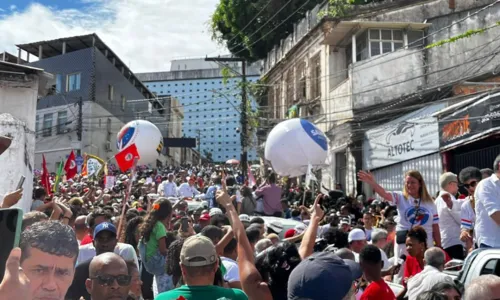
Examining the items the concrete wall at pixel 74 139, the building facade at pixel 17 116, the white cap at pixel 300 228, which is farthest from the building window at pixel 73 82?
the white cap at pixel 300 228

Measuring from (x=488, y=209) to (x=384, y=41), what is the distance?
1677 cm

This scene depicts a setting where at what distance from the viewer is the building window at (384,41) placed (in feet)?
71.4

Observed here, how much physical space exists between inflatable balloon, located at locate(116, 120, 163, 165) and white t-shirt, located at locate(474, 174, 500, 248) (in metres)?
8.06

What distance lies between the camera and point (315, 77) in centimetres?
2683

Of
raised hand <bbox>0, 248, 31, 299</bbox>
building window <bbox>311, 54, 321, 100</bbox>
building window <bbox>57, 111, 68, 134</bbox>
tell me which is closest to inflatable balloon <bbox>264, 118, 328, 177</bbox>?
raised hand <bbox>0, 248, 31, 299</bbox>

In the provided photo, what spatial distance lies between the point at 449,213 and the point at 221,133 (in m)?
120

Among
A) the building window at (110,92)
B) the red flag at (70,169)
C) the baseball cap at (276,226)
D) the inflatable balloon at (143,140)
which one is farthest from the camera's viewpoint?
the building window at (110,92)

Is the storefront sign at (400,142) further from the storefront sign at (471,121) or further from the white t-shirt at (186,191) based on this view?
the white t-shirt at (186,191)

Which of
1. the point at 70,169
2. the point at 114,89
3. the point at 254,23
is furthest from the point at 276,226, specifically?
the point at 114,89

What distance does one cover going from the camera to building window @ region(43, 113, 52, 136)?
43128mm

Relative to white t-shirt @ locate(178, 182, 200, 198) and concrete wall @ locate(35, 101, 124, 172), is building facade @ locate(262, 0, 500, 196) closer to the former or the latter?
white t-shirt @ locate(178, 182, 200, 198)

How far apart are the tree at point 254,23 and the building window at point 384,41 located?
11.3 m

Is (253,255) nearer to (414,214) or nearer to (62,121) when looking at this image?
(414,214)

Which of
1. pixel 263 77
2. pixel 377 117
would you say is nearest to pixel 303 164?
pixel 377 117
